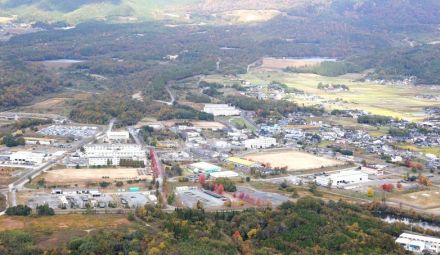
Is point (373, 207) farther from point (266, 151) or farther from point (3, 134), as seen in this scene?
point (3, 134)

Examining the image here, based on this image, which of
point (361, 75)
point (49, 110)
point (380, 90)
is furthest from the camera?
point (361, 75)

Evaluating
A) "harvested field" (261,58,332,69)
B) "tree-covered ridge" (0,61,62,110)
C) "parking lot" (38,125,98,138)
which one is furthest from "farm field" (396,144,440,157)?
"harvested field" (261,58,332,69)

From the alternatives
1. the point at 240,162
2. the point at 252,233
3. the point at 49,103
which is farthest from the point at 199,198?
the point at 49,103

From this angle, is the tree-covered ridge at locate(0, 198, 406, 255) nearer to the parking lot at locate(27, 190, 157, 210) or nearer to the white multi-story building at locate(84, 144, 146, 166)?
the parking lot at locate(27, 190, 157, 210)

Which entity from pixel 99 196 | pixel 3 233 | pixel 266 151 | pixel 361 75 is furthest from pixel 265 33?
pixel 3 233

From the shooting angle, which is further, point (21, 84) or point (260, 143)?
point (21, 84)

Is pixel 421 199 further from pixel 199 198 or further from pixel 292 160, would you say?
pixel 199 198

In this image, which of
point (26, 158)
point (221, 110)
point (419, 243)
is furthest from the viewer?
point (221, 110)
